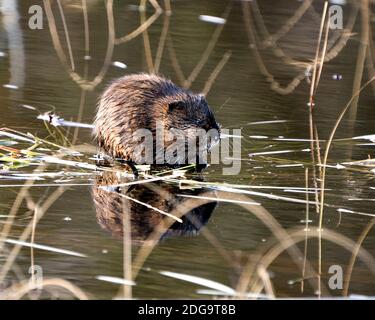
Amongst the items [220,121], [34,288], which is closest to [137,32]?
[220,121]

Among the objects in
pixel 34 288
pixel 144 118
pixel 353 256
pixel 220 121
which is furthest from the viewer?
pixel 220 121

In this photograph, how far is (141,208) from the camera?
213 inches

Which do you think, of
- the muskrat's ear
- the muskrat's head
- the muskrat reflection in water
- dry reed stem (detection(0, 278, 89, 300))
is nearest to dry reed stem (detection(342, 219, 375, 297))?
the muskrat reflection in water

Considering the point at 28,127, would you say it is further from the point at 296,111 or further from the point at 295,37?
the point at 295,37

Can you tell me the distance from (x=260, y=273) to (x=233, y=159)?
1.92 metres

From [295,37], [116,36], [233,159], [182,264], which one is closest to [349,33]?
[295,37]

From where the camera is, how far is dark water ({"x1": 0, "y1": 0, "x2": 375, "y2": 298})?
4.64m

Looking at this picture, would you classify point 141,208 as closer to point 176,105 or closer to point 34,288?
point 34,288

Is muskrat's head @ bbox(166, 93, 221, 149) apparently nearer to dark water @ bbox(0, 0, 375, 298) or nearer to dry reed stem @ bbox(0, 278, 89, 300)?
dark water @ bbox(0, 0, 375, 298)

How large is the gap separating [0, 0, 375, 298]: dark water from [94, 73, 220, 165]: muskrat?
0.23 metres

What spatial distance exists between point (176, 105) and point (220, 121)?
0.63 meters

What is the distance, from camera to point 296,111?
24.9ft

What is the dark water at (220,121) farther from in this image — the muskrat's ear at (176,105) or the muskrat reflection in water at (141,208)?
the muskrat's ear at (176,105)

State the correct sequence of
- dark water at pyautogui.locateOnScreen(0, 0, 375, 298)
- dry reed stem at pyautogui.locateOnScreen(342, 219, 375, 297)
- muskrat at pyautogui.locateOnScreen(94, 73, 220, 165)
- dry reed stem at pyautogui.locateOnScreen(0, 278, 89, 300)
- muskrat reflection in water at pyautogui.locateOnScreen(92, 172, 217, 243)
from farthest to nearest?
1. muskrat at pyautogui.locateOnScreen(94, 73, 220, 165)
2. muskrat reflection in water at pyautogui.locateOnScreen(92, 172, 217, 243)
3. dark water at pyautogui.locateOnScreen(0, 0, 375, 298)
4. dry reed stem at pyautogui.locateOnScreen(342, 219, 375, 297)
5. dry reed stem at pyautogui.locateOnScreen(0, 278, 89, 300)
